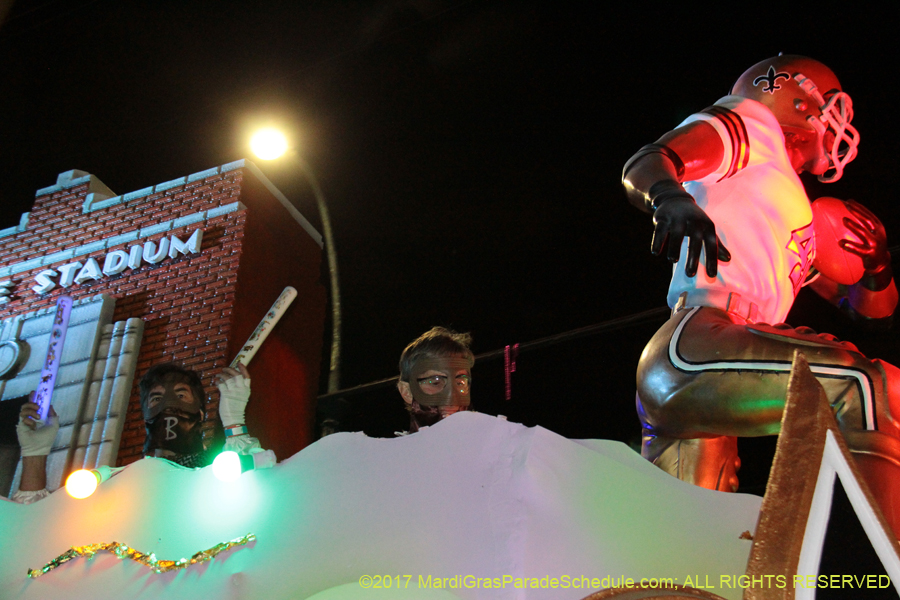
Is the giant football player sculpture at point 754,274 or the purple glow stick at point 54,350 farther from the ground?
the purple glow stick at point 54,350

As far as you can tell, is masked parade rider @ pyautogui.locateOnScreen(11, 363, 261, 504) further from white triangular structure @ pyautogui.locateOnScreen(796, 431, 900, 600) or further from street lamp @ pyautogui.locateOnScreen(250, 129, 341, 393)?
street lamp @ pyautogui.locateOnScreen(250, 129, 341, 393)

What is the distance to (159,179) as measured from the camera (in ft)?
23.2

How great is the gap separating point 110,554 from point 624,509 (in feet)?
3.65

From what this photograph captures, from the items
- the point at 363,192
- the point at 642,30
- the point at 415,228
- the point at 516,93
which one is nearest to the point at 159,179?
the point at 363,192

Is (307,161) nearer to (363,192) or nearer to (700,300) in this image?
(363,192)

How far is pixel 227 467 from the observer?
1548 mm

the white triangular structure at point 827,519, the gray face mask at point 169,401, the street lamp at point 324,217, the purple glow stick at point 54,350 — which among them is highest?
the street lamp at point 324,217

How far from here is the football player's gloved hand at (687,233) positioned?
6.26 feet

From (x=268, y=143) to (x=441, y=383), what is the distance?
4.12 m

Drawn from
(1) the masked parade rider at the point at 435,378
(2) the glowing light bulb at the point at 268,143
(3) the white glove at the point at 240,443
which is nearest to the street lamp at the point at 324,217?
(2) the glowing light bulb at the point at 268,143

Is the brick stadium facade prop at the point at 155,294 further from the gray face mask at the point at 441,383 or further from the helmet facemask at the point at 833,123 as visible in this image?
the helmet facemask at the point at 833,123

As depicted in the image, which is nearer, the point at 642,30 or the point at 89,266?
the point at 642,30

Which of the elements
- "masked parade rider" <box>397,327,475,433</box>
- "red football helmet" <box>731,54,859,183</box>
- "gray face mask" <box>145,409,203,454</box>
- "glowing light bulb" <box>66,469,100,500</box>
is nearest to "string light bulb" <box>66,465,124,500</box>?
"glowing light bulb" <box>66,469,100,500</box>

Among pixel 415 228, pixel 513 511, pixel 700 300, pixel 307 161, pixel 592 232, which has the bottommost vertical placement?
pixel 513 511
